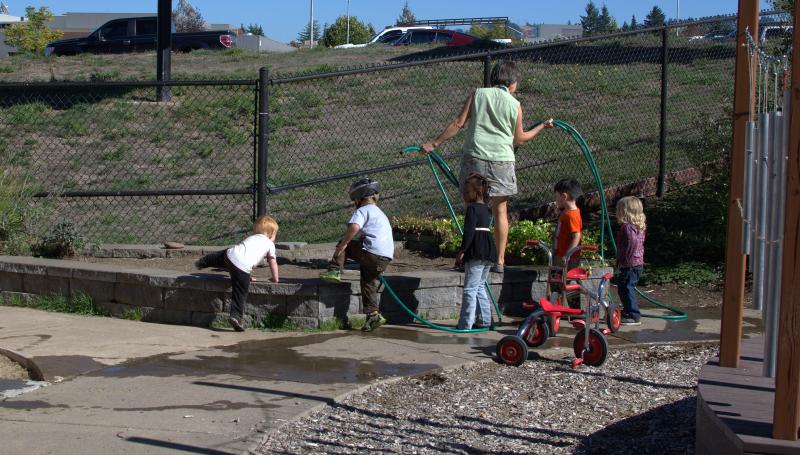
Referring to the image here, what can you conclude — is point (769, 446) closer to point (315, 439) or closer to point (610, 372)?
point (315, 439)

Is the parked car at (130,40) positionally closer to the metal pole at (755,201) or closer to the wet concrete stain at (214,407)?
the wet concrete stain at (214,407)

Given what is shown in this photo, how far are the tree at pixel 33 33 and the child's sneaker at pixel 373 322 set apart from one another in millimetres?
29873

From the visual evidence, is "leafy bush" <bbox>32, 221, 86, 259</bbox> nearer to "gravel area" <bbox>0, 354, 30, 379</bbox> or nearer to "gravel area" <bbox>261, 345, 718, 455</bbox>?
"gravel area" <bbox>0, 354, 30, 379</bbox>

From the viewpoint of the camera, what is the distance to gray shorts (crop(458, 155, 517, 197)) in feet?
25.0

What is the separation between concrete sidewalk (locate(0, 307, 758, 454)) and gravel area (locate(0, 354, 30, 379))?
5.6 inches

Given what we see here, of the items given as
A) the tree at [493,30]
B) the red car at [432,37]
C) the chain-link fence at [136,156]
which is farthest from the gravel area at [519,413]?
the tree at [493,30]

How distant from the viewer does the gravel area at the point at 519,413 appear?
186 inches

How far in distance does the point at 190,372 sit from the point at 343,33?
45308mm

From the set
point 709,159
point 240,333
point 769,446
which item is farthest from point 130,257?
point 769,446

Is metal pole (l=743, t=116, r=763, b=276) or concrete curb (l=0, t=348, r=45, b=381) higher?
metal pole (l=743, t=116, r=763, b=276)

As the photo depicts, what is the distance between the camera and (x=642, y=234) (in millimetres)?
7648

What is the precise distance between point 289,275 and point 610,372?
313 centimetres

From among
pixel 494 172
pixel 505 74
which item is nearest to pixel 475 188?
pixel 494 172

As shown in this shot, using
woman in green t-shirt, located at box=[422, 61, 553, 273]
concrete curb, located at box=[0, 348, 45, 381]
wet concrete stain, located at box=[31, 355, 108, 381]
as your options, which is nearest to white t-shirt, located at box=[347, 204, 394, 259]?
woman in green t-shirt, located at box=[422, 61, 553, 273]
